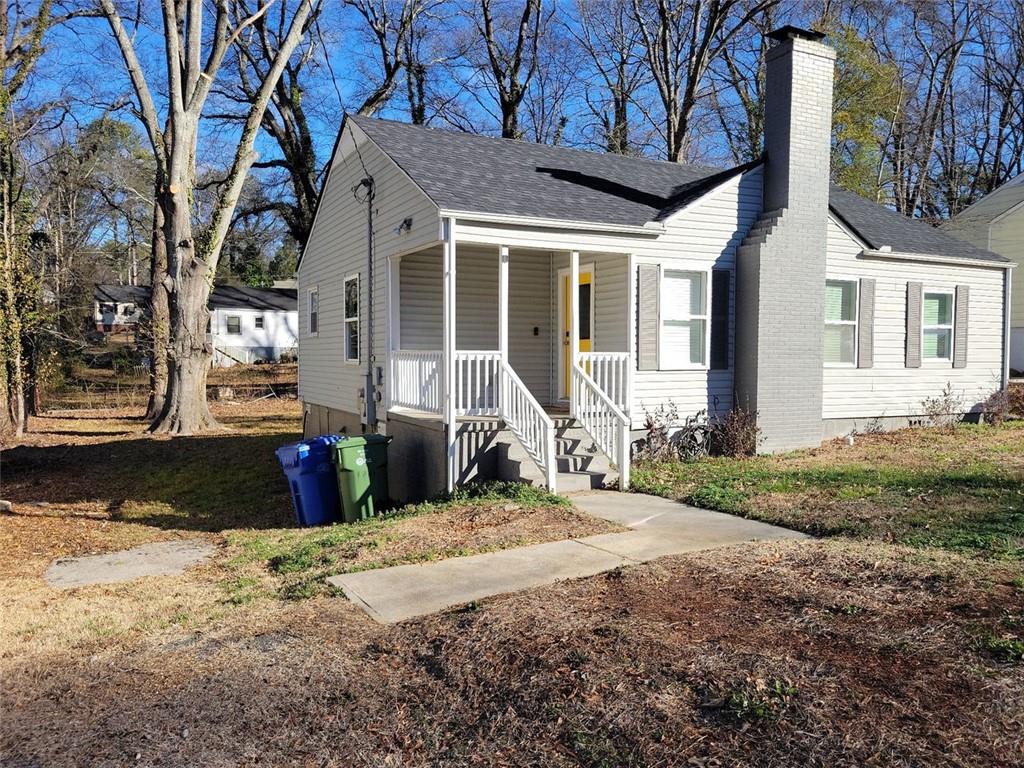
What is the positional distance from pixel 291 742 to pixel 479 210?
6.92 meters

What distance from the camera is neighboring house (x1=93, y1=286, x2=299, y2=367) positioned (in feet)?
137

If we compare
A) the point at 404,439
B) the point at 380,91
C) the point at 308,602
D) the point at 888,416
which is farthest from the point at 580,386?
the point at 380,91

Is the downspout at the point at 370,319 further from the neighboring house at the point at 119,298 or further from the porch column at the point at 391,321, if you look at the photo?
the neighboring house at the point at 119,298

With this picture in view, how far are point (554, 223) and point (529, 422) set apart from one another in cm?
255

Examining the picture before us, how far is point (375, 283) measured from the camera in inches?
472

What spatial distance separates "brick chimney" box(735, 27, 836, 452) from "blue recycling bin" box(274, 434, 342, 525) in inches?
240

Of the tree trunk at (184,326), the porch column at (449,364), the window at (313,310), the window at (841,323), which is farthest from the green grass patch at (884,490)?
the tree trunk at (184,326)

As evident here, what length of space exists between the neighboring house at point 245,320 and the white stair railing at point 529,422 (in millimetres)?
33673

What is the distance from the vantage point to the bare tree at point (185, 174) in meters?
17.9

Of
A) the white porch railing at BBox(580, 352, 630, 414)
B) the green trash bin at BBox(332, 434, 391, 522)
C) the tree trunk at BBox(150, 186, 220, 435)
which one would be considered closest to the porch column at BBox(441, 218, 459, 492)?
the green trash bin at BBox(332, 434, 391, 522)

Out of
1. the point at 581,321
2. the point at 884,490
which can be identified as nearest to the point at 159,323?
the point at 581,321

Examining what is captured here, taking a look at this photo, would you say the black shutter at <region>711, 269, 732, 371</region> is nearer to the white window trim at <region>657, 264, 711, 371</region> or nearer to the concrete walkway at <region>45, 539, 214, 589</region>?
the white window trim at <region>657, 264, 711, 371</region>

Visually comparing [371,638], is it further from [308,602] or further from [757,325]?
[757,325]

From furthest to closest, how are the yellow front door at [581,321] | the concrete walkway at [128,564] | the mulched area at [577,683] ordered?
the yellow front door at [581,321] < the concrete walkway at [128,564] < the mulched area at [577,683]
